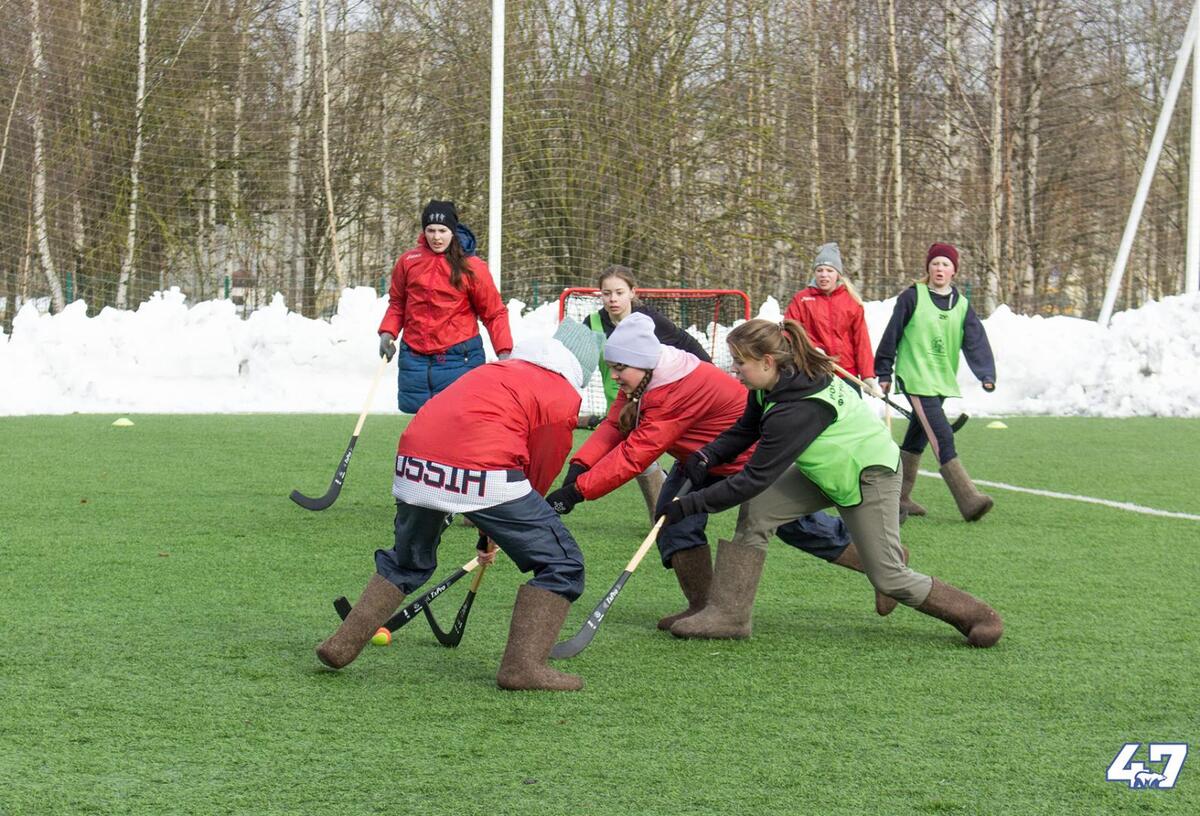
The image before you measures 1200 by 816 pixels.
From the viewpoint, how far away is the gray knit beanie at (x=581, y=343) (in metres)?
4.45

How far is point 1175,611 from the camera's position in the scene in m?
→ 5.46

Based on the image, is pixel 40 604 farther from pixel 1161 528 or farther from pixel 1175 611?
pixel 1161 528

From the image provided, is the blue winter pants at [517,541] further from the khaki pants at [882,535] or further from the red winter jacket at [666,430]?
the khaki pants at [882,535]

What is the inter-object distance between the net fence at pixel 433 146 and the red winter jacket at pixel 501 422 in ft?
35.5

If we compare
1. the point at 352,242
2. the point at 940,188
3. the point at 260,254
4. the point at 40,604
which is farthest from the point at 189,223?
the point at 40,604

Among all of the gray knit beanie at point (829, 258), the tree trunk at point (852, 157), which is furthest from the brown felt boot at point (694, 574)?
the tree trunk at point (852, 157)

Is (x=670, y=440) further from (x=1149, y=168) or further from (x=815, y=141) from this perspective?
(x=1149, y=168)

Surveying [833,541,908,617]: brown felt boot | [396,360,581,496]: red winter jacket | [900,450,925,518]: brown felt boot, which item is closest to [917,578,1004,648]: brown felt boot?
[833,541,908,617]: brown felt boot

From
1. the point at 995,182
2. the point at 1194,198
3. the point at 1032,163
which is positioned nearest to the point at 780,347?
the point at 1194,198

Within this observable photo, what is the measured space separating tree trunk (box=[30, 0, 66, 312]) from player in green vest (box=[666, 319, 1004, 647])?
495 inches

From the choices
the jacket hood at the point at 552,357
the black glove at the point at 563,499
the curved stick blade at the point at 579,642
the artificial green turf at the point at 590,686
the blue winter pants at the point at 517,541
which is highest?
the jacket hood at the point at 552,357

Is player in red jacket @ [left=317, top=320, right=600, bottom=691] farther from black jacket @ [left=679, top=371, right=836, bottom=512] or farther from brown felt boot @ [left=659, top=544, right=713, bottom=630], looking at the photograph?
brown felt boot @ [left=659, top=544, right=713, bottom=630]

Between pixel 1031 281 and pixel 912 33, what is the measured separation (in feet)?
11.2

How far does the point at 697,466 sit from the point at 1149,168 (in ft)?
44.2
